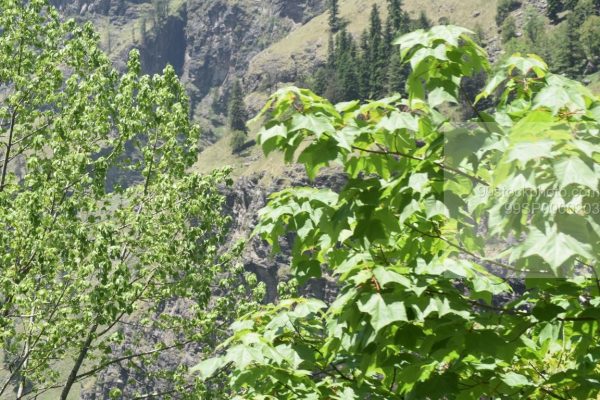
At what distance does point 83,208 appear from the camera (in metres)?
15.8

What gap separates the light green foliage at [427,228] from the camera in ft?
11.8

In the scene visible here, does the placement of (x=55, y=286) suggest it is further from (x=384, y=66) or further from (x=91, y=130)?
(x=384, y=66)

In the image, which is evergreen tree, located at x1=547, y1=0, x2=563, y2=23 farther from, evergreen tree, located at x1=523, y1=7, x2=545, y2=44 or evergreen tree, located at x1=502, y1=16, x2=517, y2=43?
evergreen tree, located at x1=502, y1=16, x2=517, y2=43

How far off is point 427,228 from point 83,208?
12.8 meters

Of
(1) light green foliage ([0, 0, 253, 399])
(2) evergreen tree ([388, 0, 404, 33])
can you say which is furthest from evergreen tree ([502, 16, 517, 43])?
(1) light green foliage ([0, 0, 253, 399])

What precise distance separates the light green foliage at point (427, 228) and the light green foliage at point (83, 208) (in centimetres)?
955

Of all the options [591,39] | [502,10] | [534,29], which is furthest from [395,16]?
[591,39]

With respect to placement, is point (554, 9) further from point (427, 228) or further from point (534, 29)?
point (427, 228)

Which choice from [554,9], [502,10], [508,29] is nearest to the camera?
[554,9]

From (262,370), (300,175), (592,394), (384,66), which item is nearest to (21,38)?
(262,370)

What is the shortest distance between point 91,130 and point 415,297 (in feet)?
45.7

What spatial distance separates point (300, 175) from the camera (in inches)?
6102

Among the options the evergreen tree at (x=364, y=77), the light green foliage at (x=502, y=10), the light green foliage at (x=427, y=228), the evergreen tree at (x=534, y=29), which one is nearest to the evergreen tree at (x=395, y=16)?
the evergreen tree at (x=364, y=77)

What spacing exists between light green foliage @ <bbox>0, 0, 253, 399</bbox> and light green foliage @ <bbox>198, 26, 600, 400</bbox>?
9555 mm
